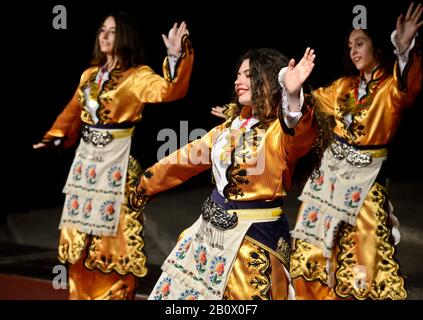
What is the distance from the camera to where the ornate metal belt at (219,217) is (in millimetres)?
2859

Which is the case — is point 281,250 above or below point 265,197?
below

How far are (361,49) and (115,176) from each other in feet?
3.96

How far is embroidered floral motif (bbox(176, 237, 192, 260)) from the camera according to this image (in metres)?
2.94

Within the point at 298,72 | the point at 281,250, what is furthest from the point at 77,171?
the point at 298,72

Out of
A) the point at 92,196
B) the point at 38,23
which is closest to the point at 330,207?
the point at 92,196

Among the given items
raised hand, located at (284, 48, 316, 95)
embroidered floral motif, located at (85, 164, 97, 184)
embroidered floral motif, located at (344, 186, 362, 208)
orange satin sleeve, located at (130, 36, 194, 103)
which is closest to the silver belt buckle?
embroidered floral motif, located at (85, 164, 97, 184)

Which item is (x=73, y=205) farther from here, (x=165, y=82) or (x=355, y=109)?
(x=355, y=109)

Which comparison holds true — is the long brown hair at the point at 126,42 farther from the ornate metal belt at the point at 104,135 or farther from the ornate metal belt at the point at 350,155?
the ornate metal belt at the point at 350,155

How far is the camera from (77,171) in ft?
Answer: 13.7

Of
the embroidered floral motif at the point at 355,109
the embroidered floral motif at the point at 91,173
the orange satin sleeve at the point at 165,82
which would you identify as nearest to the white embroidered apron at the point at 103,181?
the embroidered floral motif at the point at 91,173

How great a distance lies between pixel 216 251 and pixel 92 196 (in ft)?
4.56

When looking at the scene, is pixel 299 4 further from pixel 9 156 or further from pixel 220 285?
pixel 220 285

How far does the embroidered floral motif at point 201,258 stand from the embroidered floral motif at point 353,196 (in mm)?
1263

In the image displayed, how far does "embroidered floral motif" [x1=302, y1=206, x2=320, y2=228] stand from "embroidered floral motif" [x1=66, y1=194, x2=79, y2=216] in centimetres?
102
